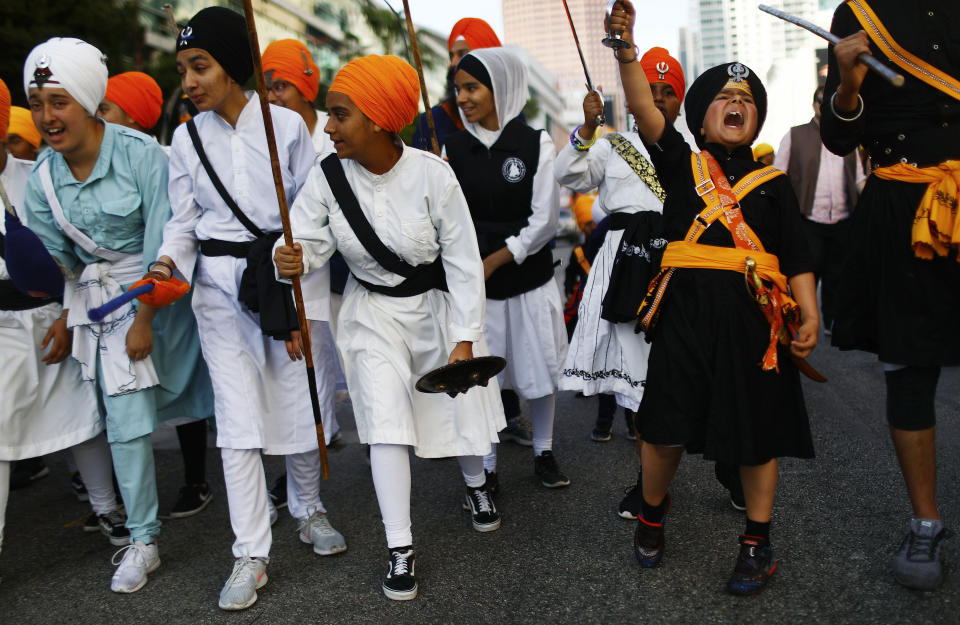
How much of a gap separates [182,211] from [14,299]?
2.73 ft

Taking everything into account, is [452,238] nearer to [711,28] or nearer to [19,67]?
[19,67]

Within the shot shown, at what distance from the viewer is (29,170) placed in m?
3.93

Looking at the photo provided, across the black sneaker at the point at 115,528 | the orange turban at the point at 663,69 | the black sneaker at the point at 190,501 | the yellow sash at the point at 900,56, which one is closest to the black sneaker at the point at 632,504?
the orange turban at the point at 663,69

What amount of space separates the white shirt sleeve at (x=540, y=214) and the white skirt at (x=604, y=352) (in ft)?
1.15

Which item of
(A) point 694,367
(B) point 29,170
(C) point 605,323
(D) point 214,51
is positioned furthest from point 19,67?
(A) point 694,367

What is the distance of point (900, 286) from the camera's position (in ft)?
9.61

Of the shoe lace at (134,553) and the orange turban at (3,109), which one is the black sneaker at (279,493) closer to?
the shoe lace at (134,553)

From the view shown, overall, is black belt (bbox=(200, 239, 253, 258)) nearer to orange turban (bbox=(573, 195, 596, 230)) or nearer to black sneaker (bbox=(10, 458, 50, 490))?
black sneaker (bbox=(10, 458, 50, 490))

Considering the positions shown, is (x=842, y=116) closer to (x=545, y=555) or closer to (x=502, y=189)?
(x=502, y=189)

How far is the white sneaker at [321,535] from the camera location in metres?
3.60

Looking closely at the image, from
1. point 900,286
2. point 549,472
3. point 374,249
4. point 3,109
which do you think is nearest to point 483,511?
point 549,472

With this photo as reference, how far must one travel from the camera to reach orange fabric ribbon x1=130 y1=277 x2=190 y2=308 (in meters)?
3.21

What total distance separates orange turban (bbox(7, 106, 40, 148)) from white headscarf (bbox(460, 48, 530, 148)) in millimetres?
2601

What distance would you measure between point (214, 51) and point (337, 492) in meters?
2.26
